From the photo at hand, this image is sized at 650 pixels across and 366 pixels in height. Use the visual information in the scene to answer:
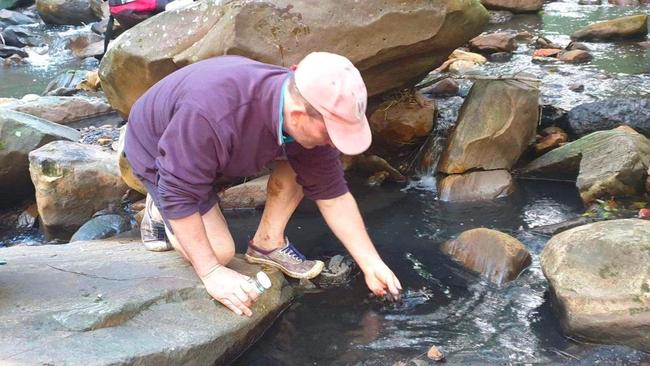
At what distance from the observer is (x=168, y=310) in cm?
269

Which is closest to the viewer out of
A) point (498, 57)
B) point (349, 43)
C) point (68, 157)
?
point (349, 43)

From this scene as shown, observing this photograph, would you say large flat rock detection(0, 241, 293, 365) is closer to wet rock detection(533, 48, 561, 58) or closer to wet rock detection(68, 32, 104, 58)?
wet rock detection(533, 48, 561, 58)

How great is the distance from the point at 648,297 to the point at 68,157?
3.53 metres

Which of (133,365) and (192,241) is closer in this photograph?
(133,365)

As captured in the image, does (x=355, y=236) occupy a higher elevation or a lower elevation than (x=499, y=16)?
higher

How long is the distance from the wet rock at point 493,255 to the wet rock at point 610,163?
92 centimetres

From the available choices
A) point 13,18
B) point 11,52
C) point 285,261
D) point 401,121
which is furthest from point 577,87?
point 13,18

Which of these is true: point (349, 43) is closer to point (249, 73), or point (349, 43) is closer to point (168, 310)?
point (249, 73)

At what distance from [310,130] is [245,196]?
7.20 feet

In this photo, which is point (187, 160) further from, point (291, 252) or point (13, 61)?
point (13, 61)

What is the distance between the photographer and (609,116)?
4.94 m

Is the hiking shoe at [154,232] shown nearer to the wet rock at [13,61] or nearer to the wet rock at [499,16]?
the wet rock at [499,16]

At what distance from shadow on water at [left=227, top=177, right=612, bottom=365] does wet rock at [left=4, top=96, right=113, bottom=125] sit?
11.5 ft

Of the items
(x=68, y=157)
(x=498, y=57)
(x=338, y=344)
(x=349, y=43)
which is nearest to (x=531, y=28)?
(x=498, y=57)
